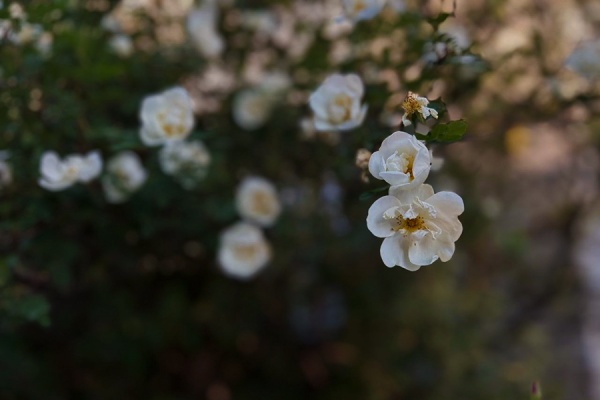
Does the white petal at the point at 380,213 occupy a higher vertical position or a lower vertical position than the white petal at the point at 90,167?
lower

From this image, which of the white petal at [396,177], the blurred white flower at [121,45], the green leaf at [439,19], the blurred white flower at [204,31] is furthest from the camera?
the blurred white flower at [204,31]

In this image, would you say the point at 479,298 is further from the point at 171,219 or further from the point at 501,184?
the point at 171,219

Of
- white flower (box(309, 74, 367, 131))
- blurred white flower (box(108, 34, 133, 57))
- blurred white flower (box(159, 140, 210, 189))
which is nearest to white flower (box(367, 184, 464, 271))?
white flower (box(309, 74, 367, 131))

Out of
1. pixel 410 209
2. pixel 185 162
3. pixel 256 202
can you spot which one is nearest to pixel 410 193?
pixel 410 209

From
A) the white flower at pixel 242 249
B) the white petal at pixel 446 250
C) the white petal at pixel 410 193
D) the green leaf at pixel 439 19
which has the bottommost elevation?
the white petal at pixel 446 250

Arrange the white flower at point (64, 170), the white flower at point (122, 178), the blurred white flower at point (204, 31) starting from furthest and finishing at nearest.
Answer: the blurred white flower at point (204, 31) < the white flower at point (122, 178) < the white flower at point (64, 170)

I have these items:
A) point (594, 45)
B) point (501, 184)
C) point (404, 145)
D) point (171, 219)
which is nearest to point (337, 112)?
point (404, 145)

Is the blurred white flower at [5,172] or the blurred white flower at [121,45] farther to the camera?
the blurred white flower at [121,45]

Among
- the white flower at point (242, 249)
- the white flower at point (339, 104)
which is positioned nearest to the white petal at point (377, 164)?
the white flower at point (339, 104)

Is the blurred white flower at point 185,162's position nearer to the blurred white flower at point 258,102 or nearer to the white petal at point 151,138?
the white petal at point 151,138
